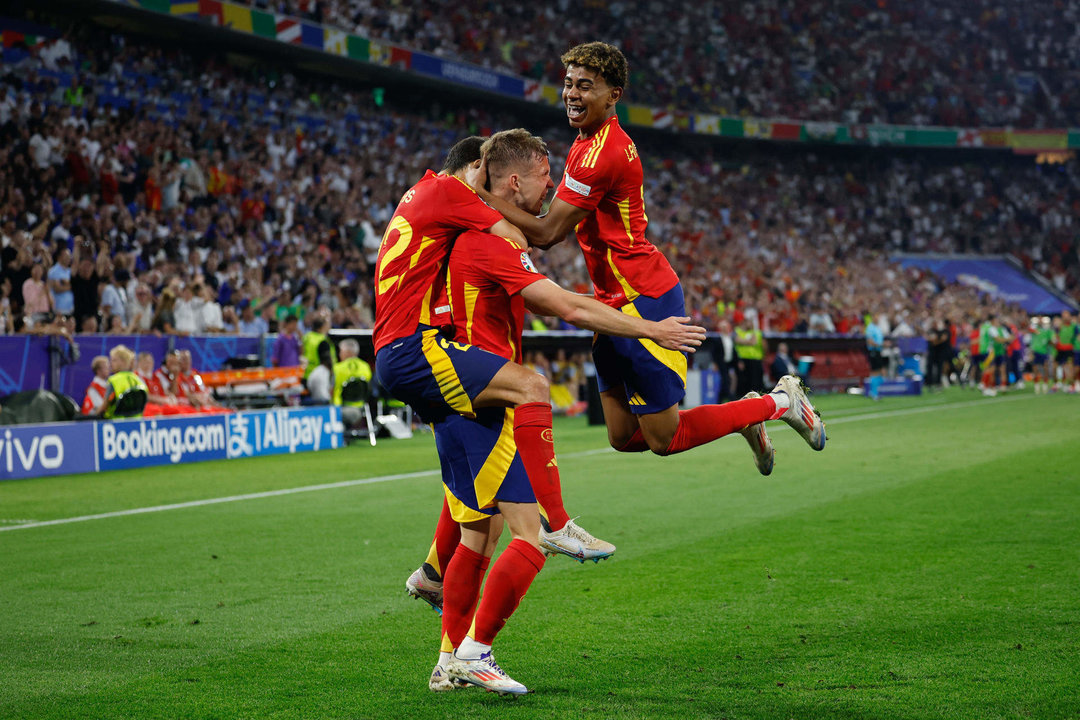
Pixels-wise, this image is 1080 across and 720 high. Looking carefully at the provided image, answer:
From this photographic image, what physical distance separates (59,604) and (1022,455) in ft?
36.2

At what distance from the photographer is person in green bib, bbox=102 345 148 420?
45.6 feet

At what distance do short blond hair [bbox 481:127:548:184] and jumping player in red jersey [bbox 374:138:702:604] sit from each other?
0.14 m

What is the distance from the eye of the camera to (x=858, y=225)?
1823 inches

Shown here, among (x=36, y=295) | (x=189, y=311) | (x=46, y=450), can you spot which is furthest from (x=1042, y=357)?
(x=46, y=450)

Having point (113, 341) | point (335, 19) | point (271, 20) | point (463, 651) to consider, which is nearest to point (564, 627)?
point (463, 651)

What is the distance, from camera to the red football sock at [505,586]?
4.31 meters

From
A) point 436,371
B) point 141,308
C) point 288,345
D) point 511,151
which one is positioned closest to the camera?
point 436,371

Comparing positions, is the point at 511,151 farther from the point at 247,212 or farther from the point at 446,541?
the point at 247,212

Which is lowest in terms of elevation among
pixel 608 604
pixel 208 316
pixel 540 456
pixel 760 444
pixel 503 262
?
pixel 608 604

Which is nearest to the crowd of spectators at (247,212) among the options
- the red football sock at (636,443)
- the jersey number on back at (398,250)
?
the red football sock at (636,443)

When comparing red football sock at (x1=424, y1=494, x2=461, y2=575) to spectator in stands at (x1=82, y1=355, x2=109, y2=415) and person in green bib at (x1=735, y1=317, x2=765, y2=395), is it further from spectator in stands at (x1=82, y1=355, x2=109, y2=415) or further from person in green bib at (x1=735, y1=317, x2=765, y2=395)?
person in green bib at (x1=735, y1=317, x2=765, y2=395)

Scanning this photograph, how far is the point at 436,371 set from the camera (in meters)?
4.42

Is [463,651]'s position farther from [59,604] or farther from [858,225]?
[858,225]

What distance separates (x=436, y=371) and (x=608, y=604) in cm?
209
